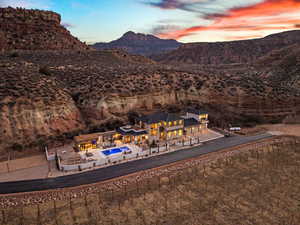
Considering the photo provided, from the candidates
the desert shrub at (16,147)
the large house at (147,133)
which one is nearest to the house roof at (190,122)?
the large house at (147,133)

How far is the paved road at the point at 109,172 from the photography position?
79.0 ft

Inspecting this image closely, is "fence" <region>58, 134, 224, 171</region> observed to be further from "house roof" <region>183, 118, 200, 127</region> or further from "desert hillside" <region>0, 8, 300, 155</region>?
"desert hillside" <region>0, 8, 300, 155</region>

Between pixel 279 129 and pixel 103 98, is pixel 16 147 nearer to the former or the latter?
pixel 103 98

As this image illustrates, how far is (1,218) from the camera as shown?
64.7ft

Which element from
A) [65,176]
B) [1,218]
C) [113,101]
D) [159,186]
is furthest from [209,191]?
[113,101]

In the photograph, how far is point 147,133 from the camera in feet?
122

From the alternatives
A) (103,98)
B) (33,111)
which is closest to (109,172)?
(33,111)

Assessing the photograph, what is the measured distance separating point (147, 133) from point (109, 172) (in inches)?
475

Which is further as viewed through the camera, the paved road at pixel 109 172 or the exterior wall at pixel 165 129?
the exterior wall at pixel 165 129

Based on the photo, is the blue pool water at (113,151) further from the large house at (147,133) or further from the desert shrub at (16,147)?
the desert shrub at (16,147)

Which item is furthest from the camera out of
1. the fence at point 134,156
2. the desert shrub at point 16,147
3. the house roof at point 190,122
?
the house roof at point 190,122

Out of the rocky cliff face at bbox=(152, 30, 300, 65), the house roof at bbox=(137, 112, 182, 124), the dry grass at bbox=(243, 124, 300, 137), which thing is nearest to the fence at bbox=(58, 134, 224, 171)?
the house roof at bbox=(137, 112, 182, 124)

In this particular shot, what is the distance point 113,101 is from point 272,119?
1531 inches

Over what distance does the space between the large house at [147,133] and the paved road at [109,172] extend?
5.78 metres
